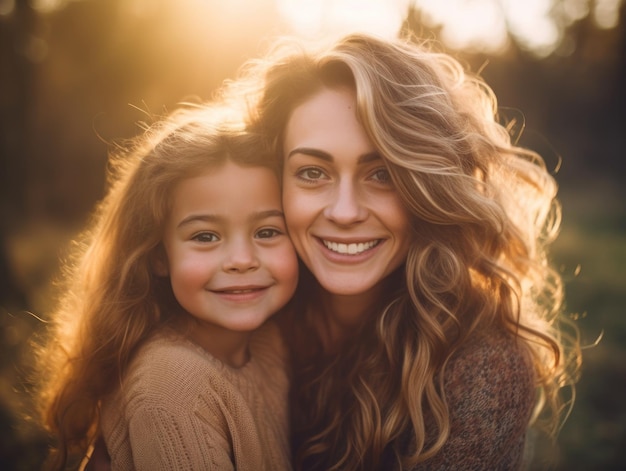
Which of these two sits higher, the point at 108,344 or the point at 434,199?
the point at 434,199

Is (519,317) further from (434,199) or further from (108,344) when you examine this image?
(108,344)

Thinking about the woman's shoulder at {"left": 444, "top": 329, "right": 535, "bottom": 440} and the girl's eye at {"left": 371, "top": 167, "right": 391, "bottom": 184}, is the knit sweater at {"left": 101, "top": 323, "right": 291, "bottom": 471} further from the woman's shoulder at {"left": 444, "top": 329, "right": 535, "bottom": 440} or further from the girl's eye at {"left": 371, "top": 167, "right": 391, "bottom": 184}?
the girl's eye at {"left": 371, "top": 167, "right": 391, "bottom": 184}

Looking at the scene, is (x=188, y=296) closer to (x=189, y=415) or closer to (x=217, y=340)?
(x=217, y=340)

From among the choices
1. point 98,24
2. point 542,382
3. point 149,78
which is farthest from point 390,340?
point 98,24

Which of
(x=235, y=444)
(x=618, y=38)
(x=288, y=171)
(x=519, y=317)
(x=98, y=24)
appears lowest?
(x=235, y=444)

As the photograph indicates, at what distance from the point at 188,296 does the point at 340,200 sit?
80 cm

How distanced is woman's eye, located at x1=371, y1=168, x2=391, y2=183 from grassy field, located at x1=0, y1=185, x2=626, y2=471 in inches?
54.3

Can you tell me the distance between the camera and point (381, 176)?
8.40 feet

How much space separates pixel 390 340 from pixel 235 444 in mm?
851

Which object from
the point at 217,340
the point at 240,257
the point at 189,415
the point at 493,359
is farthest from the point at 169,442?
the point at 493,359

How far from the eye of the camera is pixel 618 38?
17875 mm

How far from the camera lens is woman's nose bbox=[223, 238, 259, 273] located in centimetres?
251

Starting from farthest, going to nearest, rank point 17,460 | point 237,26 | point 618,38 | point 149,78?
point 618,38, point 149,78, point 237,26, point 17,460

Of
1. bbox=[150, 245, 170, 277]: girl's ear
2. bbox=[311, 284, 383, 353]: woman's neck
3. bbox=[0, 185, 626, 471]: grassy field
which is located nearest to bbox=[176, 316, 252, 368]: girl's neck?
bbox=[150, 245, 170, 277]: girl's ear
